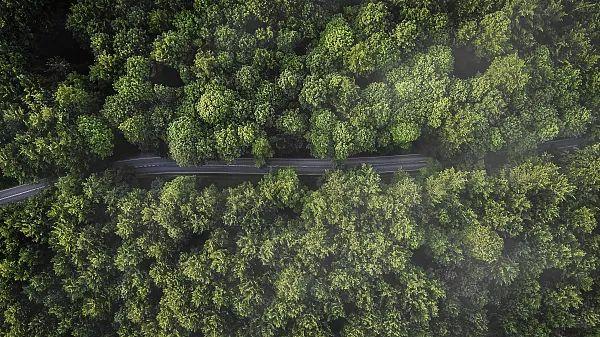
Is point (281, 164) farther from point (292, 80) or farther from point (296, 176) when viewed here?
point (292, 80)

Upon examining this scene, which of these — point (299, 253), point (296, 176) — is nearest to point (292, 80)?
point (296, 176)

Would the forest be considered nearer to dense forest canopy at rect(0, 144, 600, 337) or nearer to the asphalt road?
dense forest canopy at rect(0, 144, 600, 337)

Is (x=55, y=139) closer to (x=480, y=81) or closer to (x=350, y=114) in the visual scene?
(x=350, y=114)

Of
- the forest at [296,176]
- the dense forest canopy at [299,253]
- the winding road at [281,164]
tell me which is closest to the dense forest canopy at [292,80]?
the forest at [296,176]

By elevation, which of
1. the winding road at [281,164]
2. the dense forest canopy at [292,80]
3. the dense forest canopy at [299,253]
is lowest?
the dense forest canopy at [299,253]

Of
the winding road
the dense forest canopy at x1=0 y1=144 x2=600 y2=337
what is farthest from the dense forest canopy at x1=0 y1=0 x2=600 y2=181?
the dense forest canopy at x1=0 y1=144 x2=600 y2=337

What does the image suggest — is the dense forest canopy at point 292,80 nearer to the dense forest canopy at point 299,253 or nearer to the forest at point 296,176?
the forest at point 296,176

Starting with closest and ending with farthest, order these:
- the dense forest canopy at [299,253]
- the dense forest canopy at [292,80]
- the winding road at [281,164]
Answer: the dense forest canopy at [299,253]
the dense forest canopy at [292,80]
the winding road at [281,164]
